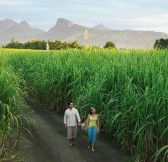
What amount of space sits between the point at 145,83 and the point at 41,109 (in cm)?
682

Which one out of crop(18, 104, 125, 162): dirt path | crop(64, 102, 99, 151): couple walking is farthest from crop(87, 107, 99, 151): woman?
crop(18, 104, 125, 162): dirt path

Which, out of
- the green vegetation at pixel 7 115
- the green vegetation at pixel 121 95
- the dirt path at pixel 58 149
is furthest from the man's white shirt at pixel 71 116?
the green vegetation at pixel 7 115

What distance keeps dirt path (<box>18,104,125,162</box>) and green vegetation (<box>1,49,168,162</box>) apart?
0.46 meters

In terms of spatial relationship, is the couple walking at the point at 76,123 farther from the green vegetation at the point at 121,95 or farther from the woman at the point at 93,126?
the green vegetation at the point at 121,95

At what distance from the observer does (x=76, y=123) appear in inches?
450

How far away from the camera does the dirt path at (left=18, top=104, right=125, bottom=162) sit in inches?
408

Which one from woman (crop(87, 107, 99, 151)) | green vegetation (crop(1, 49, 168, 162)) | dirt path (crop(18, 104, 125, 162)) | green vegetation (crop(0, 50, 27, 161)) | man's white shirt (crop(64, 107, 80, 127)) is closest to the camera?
green vegetation (crop(1, 49, 168, 162))

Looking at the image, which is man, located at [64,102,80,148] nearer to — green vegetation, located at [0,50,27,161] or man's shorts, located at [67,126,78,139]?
man's shorts, located at [67,126,78,139]

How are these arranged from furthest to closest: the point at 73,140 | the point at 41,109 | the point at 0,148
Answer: the point at 41,109, the point at 73,140, the point at 0,148

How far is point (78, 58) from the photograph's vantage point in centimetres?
1681

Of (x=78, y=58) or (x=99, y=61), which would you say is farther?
(x=78, y=58)

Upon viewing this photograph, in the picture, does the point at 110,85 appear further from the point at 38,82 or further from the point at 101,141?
the point at 38,82

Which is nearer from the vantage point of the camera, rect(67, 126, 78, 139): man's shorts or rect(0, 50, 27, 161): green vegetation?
rect(0, 50, 27, 161): green vegetation

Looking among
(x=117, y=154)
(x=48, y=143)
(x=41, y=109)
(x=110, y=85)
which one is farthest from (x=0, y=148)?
(x=41, y=109)
